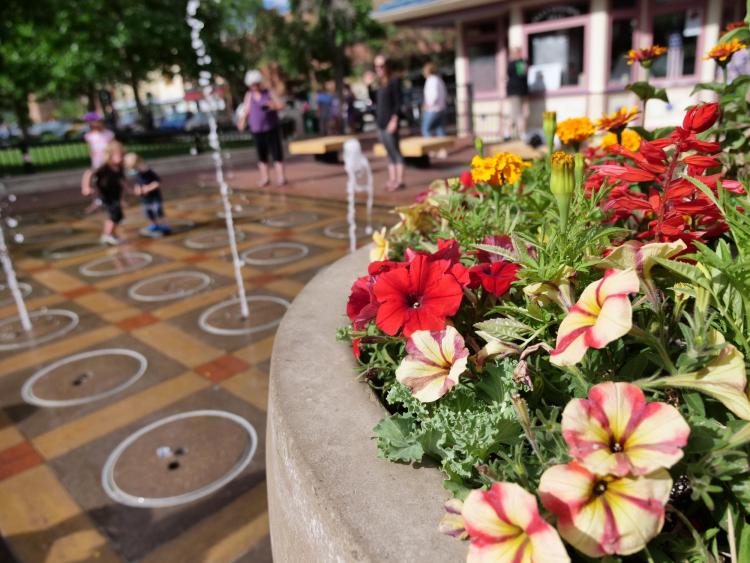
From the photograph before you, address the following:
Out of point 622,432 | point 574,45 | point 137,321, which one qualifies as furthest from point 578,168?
point 574,45

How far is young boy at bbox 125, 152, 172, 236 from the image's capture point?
22.5 ft

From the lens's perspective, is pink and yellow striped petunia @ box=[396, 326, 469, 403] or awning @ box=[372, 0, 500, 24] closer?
pink and yellow striped petunia @ box=[396, 326, 469, 403]

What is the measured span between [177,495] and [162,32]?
21729 mm

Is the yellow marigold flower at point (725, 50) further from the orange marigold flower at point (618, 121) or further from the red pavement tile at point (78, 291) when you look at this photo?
the red pavement tile at point (78, 291)

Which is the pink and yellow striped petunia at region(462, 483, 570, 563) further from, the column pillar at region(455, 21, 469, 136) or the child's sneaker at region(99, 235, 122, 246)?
the column pillar at region(455, 21, 469, 136)

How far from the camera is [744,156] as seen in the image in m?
1.86

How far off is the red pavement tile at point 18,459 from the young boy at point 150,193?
435cm

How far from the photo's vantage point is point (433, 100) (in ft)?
35.8

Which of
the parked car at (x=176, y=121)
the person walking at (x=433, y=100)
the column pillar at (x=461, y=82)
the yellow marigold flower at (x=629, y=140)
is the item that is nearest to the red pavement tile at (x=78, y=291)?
the yellow marigold flower at (x=629, y=140)

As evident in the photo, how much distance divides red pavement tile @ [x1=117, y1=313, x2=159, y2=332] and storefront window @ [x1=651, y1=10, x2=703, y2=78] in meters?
11.8

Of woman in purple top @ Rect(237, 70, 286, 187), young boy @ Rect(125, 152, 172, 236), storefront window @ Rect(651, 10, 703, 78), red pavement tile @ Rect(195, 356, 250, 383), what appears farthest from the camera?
storefront window @ Rect(651, 10, 703, 78)

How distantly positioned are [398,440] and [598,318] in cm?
43

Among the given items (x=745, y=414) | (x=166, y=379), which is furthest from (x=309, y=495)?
(x=166, y=379)

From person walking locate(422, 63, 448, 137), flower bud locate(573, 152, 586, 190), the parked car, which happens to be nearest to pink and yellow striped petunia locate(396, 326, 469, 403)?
flower bud locate(573, 152, 586, 190)
